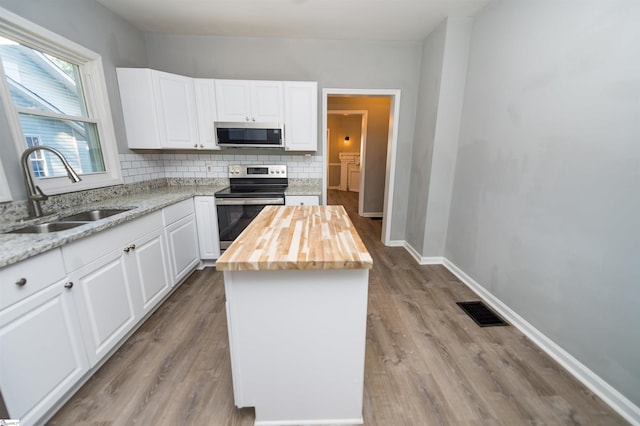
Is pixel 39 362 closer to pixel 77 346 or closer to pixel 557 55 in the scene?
pixel 77 346

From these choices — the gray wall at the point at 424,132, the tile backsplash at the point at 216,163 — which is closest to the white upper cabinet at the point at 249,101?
the tile backsplash at the point at 216,163

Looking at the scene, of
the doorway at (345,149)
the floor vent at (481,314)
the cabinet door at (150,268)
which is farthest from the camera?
the doorway at (345,149)

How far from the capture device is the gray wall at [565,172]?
1.27 m

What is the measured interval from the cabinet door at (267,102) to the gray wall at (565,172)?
2.12 metres

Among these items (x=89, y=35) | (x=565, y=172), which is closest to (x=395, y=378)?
(x=565, y=172)

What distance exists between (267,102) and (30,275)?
248 centimetres

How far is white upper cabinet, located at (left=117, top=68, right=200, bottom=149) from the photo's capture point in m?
2.48

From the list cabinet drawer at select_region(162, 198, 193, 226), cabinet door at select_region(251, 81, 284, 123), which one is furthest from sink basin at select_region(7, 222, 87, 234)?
cabinet door at select_region(251, 81, 284, 123)

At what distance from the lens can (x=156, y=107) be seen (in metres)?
2.56

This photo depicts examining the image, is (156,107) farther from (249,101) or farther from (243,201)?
(243,201)

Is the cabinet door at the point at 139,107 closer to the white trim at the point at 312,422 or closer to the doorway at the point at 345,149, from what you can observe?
the white trim at the point at 312,422

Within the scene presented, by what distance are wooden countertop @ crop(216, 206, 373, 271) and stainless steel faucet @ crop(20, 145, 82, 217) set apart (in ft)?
4.15

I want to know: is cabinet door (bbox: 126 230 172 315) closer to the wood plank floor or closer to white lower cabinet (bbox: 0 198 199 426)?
white lower cabinet (bbox: 0 198 199 426)

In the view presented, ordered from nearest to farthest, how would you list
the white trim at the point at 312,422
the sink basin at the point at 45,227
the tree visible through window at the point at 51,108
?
the white trim at the point at 312,422 < the sink basin at the point at 45,227 < the tree visible through window at the point at 51,108
